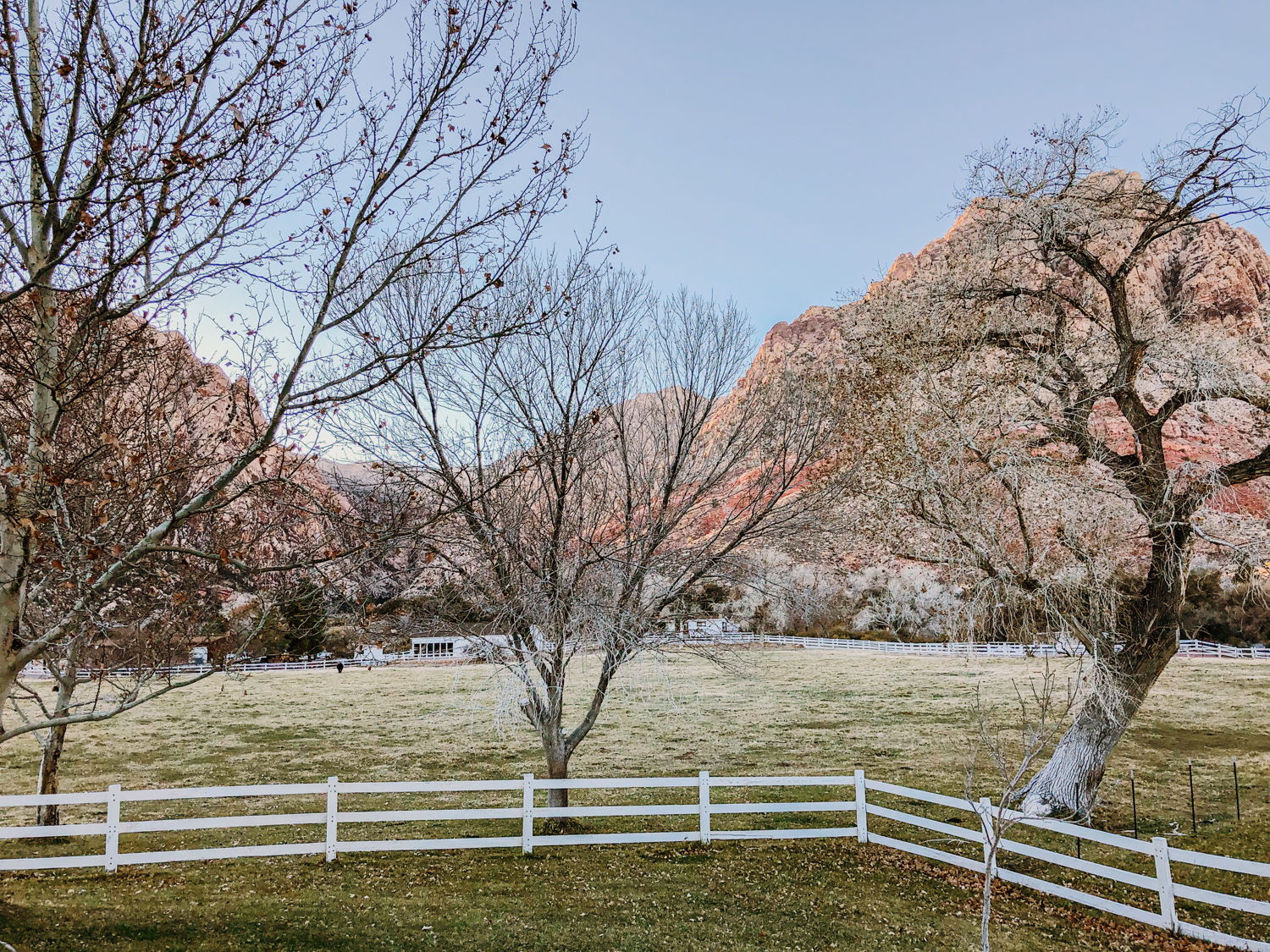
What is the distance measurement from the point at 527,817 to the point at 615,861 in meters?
1.32

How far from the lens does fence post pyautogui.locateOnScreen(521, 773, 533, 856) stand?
1065cm

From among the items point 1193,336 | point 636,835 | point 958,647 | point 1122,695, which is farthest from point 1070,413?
point 958,647

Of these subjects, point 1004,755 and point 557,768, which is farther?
point 1004,755

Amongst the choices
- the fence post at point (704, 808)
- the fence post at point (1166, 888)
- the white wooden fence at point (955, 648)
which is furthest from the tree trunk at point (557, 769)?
the white wooden fence at point (955, 648)

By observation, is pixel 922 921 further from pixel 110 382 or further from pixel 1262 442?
pixel 1262 442

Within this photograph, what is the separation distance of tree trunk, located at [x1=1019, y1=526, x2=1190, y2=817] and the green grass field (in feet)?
2.49

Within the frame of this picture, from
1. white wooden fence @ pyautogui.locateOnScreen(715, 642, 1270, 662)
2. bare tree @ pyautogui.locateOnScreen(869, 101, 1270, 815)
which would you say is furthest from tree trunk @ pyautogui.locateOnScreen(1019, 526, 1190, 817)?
white wooden fence @ pyautogui.locateOnScreen(715, 642, 1270, 662)

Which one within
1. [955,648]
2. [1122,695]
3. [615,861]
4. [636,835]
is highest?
[1122,695]

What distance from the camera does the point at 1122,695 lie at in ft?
37.3

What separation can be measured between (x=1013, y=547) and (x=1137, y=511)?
5.83ft

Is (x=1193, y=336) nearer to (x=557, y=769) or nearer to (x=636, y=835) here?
(x=636, y=835)

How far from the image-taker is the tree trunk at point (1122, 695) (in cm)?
1162

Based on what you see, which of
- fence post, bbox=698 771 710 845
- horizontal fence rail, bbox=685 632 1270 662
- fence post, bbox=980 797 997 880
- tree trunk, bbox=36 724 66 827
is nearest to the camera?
fence post, bbox=980 797 997 880

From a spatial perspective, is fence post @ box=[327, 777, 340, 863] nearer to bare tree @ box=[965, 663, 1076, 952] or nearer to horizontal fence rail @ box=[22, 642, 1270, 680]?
bare tree @ box=[965, 663, 1076, 952]
